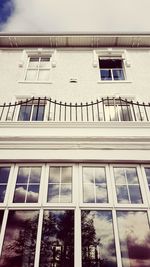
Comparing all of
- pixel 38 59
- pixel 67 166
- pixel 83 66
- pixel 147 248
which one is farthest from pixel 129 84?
pixel 147 248

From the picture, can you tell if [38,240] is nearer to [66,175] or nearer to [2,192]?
[2,192]

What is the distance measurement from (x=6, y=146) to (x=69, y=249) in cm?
304

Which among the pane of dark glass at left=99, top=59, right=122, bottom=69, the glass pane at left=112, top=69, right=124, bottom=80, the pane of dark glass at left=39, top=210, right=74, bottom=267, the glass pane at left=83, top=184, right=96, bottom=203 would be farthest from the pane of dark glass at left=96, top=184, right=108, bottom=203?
the pane of dark glass at left=99, top=59, right=122, bottom=69

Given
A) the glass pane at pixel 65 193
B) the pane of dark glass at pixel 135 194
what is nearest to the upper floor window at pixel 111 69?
the pane of dark glass at pixel 135 194

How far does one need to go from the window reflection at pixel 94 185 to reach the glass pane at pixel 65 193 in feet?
1.26

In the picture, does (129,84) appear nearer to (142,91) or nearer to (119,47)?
(142,91)

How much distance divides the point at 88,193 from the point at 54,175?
102cm

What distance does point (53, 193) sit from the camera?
5.58 meters

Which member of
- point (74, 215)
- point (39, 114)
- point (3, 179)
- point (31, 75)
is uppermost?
point (31, 75)

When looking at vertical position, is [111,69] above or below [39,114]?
above

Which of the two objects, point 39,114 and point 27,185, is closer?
point 27,185

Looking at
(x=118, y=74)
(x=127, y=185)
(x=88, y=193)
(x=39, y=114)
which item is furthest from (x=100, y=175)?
(x=118, y=74)

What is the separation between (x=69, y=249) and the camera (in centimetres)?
468

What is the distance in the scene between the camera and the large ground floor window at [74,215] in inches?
181
